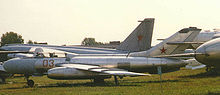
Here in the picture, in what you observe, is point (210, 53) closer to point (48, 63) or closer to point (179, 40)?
point (179, 40)

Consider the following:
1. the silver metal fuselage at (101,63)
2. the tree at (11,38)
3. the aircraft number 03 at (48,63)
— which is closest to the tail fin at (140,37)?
the silver metal fuselage at (101,63)

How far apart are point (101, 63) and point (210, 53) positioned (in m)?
13.3

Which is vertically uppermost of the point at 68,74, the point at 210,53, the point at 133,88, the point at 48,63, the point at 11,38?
the point at 11,38

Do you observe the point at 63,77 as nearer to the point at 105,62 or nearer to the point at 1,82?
the point at 105,62

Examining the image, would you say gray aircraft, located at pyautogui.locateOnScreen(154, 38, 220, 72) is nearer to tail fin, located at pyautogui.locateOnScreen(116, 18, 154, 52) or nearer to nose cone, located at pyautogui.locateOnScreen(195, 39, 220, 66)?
nose cone, located at pyautogui.locateOnScreen(195, 39, 220, 66)

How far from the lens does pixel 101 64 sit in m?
24.8

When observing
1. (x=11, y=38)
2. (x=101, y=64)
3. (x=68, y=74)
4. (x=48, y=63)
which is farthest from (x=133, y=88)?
(x=11, y=38)

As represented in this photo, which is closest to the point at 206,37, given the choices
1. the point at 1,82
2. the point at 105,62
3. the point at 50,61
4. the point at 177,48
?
the point at 177,48

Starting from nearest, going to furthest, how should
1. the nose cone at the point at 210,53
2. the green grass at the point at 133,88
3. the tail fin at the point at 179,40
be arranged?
1. the nose cone at the point at 210,53
2. the green grass at the point at 133,88
3. the tail fin at the point at 179,40

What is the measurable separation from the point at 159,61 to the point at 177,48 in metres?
1.80

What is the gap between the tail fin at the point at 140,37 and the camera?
30.8 m

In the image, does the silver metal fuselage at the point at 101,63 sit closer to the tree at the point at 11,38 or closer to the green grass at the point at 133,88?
the green grass at the point at 133,88

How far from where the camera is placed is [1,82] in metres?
29.9

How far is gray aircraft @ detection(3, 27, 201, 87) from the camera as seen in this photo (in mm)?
22562
